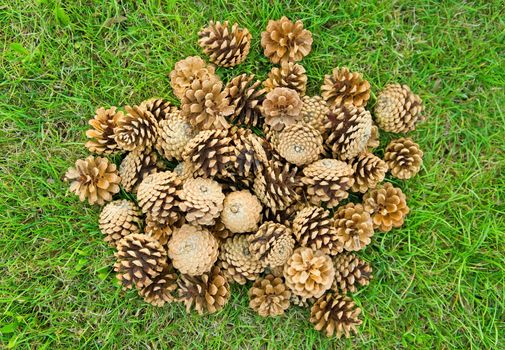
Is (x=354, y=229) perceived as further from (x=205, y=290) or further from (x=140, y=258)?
(x=140, y=258)

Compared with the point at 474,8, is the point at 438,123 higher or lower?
lower

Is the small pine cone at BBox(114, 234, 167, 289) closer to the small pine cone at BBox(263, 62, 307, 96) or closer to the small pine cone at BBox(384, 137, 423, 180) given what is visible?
the small pine cone at BBox(263, 62, 307, 96)

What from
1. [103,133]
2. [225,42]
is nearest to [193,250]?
[103,133]

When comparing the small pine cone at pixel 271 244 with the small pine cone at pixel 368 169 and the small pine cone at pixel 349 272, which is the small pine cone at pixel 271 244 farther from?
the small pine cone at pixel 368 169

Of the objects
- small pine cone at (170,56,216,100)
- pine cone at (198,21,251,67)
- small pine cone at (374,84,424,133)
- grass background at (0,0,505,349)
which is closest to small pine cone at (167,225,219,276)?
grass background at (0,0,505,349)

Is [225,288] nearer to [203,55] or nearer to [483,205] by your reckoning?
[203,55]

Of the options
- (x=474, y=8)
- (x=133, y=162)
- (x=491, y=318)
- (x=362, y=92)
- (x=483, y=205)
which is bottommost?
(x=491, y=318)

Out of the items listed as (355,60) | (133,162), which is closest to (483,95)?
(355,60)
